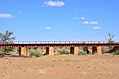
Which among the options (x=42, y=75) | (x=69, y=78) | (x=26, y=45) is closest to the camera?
(x=69, y=78)

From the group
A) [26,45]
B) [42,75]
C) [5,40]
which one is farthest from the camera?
[5,40]

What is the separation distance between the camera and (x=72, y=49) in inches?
3556

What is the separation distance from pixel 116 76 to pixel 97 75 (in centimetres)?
152

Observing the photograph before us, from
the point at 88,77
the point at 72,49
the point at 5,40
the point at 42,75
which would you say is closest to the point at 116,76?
the point at 88,77

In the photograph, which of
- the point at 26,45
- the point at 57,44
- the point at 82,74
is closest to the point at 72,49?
the point at 57,44

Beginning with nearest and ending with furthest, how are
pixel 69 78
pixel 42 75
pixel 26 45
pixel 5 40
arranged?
pixel 69 78 → pixel 42 75 → pixel 26 45 → pixel 5 40

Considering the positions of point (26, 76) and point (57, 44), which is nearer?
point (26, 76)

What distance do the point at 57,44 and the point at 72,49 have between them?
449 centimetres

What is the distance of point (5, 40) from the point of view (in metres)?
120

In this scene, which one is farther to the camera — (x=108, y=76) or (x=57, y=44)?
(x=57, y=44)

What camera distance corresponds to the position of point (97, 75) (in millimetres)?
25859

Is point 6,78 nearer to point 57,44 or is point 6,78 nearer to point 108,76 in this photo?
point 108,76

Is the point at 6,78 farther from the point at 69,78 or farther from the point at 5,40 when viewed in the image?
the point at 5,40

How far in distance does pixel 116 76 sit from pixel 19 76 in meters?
7.59
